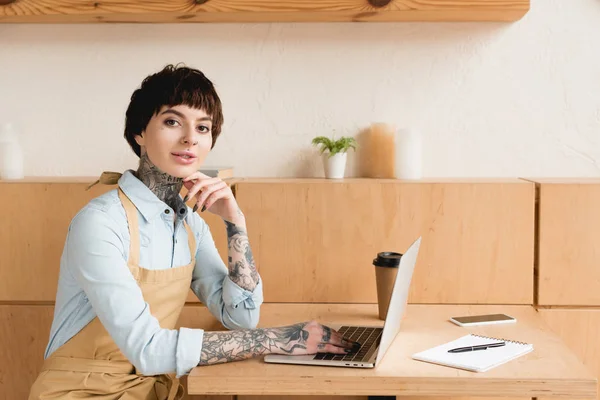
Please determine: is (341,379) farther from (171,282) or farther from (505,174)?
(505,174)

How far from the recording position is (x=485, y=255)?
7.65 ft

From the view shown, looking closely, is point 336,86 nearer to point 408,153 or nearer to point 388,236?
point 408,153

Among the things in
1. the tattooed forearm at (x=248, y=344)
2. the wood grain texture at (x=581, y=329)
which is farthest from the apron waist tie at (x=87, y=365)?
the wood grain texture at (x=581, y=329)

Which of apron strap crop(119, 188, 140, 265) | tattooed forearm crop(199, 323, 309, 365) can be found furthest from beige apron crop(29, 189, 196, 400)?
tattooed forearm crop(199, 323, 309, 365)

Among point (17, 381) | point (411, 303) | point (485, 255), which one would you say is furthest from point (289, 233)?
point (17, 381)

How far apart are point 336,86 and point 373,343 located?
1.09 m

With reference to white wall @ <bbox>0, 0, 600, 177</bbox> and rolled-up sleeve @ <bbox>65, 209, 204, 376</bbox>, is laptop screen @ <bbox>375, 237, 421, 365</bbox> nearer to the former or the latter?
rolled-up sleeve @ <bbox>65, 209, 204, 376</bbox>

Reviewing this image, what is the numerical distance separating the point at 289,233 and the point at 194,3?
77 centimetres

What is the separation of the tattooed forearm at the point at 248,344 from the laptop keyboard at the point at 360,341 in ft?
0.20

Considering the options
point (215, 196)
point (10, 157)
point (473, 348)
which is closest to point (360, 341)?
point (473, 348)

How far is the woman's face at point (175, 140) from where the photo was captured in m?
1.82

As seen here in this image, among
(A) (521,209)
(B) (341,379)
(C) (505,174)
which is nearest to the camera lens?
(B) (341,379)

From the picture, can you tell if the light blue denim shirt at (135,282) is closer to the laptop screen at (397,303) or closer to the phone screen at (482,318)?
the laptop screen at (397,303)

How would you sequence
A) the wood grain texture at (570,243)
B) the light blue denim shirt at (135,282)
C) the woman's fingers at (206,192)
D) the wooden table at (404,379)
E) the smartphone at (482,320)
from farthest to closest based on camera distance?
the wood grain texture at (570,243) < the smartphone at (482,320) < the woman's fingers at (206,192) < the light blue denim shirt at (135,282) < the wooden table at (404,379)
